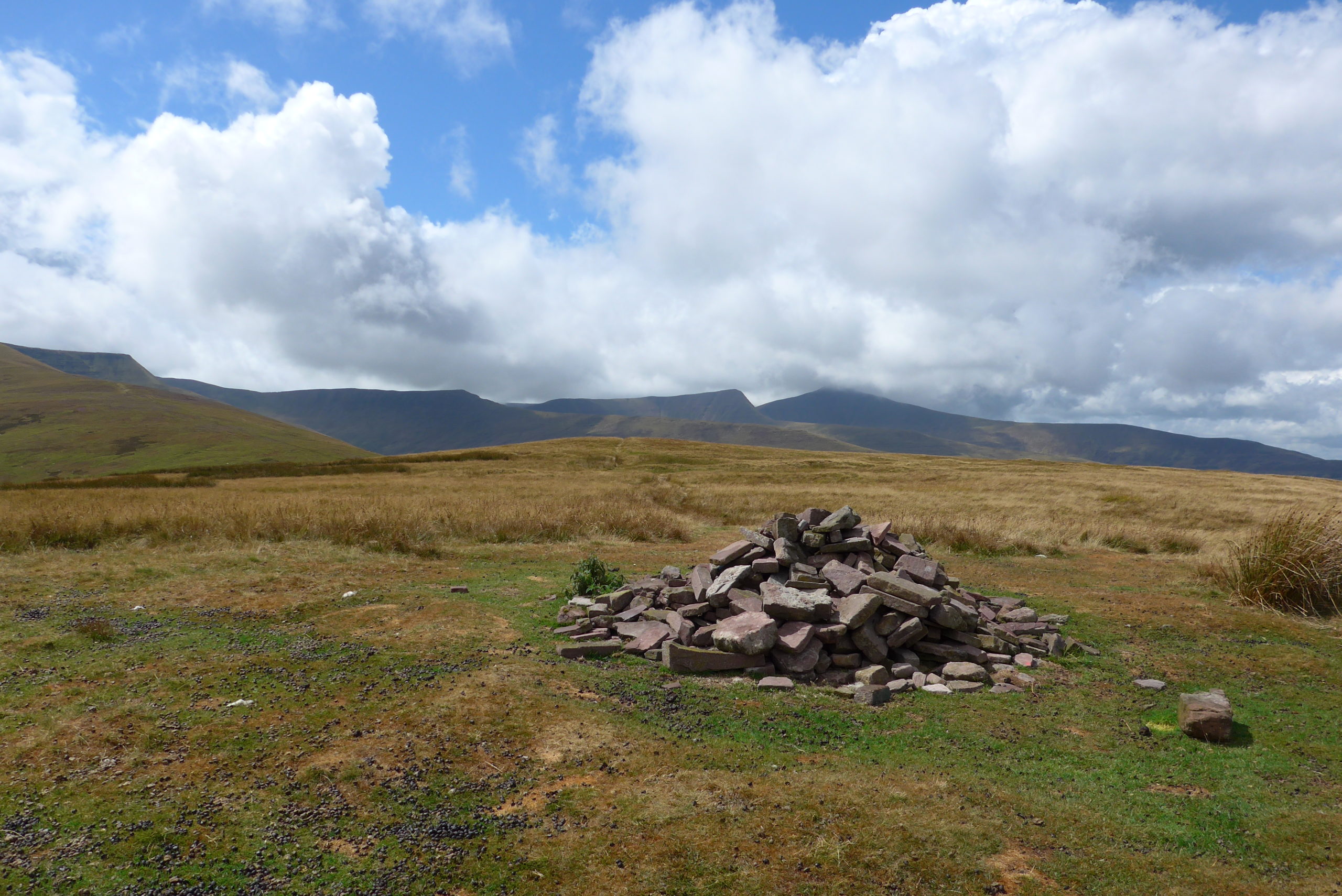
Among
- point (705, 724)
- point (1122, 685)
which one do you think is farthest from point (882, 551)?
point (705, 724)

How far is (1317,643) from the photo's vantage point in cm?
1311

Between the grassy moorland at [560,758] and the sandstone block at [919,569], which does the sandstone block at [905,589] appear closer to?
the sandstone block at [919,569]

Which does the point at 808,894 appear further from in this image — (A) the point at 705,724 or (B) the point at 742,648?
(B) the point at 742,648

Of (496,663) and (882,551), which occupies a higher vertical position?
(882,551)

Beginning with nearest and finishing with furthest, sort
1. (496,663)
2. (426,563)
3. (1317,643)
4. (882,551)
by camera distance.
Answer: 1. (496,663)
2. (1317,643)
3. (882,551)
4. (426,563)

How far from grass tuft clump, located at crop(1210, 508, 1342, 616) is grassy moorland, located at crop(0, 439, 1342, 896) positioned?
97cm

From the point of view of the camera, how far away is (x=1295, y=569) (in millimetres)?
15555

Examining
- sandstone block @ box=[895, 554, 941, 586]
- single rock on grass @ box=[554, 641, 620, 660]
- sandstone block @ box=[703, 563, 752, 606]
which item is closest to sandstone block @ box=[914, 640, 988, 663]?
sandstone block @ box=[895, 554, 941, 586]

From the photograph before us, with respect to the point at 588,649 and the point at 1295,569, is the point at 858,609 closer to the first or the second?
the point at 588,649

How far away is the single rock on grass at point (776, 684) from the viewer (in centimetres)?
1048

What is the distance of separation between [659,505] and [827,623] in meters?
27.0

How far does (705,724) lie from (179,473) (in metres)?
67.3

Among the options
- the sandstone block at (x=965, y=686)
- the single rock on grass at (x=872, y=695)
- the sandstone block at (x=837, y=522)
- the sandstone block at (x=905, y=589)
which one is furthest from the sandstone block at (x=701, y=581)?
the sandstone block at (x=965, y=686)

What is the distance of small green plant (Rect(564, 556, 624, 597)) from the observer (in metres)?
15.6
